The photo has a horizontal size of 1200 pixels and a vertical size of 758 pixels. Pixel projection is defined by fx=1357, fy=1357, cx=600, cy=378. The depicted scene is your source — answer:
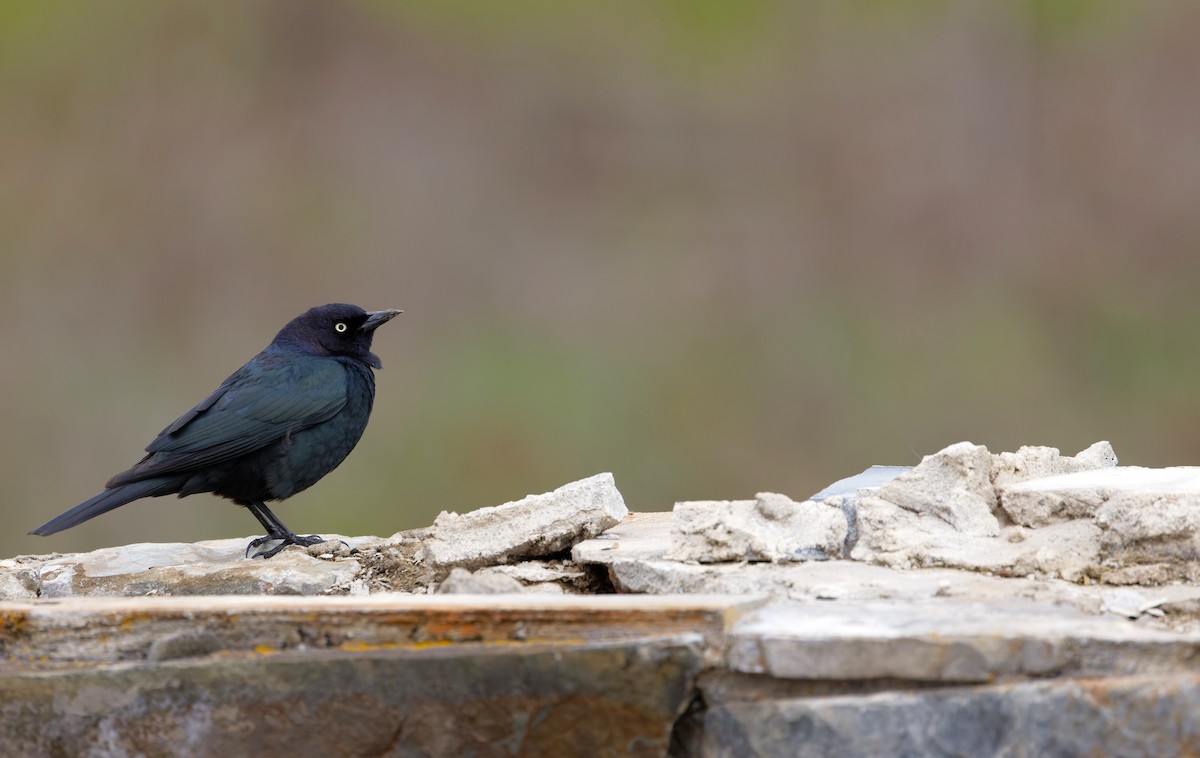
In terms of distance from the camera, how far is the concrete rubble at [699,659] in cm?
159

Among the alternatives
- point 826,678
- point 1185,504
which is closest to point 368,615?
point 826,678

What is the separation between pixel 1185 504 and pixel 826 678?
782 mm

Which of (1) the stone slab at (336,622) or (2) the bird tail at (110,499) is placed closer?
(1) the stone slab at (336,622)

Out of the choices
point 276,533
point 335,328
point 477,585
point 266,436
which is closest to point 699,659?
point 477,585

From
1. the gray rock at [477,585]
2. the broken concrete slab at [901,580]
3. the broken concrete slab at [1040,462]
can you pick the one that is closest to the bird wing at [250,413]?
the broken concrete slab at [901,580]

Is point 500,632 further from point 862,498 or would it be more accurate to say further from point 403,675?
point 862,498

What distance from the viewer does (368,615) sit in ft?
5.63

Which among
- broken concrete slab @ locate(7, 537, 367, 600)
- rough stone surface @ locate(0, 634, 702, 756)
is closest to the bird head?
broken concrete slab @ locate(7, 537, 367, 600)

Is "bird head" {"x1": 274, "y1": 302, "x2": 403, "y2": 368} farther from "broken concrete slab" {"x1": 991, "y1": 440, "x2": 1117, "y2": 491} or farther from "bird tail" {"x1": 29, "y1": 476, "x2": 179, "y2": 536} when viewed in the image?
"broken concrete slab" {"x1": 991, "y1": 440, "x2": 1117, "y2": 491}

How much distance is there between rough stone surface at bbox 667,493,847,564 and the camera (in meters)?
2.17

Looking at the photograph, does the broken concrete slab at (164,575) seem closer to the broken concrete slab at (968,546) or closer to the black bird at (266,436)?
the black bird at (266,436)

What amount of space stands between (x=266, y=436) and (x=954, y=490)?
78.6 inches

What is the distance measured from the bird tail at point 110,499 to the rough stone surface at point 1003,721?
Answer: 2.28m

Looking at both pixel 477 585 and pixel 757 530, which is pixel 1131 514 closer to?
pixel 757 530
